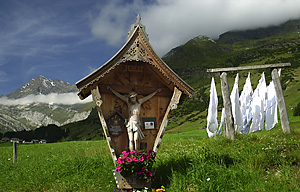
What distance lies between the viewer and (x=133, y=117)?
8.33 metres

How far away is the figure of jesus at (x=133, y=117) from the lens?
8.22m

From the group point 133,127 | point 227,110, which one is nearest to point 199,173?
point 133,127

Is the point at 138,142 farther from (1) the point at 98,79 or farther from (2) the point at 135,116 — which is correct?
(1) the point at 98,79

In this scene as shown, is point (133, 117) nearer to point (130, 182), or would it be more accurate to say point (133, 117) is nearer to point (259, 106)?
point (130, 182)

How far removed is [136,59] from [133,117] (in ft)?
6.50

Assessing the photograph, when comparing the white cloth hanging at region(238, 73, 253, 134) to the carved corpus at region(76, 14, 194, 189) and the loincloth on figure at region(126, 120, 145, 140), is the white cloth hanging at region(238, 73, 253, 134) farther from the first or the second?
the loincloth on figure at region(126, 120, 145, 140)

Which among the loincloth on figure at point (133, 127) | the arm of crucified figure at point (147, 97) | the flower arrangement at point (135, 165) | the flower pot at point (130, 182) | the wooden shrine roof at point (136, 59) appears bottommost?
the flower pot at point (130, 182)

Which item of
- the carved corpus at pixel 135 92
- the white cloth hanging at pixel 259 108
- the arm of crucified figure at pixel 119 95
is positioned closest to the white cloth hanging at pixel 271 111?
the white cloth hanging at pixel 259 108

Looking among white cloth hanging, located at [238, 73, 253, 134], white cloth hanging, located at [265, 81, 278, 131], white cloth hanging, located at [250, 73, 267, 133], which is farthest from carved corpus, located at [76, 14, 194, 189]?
white cloth hanging, located at [238, 73, 253, 134]

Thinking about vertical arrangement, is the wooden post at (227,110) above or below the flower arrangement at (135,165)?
above

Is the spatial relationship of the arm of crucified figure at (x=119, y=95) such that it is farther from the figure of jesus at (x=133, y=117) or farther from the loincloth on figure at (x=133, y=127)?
the loincloth on figure at (x=133, y=127)

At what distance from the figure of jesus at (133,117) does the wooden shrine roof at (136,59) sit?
0.86m

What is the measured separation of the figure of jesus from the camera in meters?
8.22

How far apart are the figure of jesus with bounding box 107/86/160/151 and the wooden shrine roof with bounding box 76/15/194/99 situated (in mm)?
857
